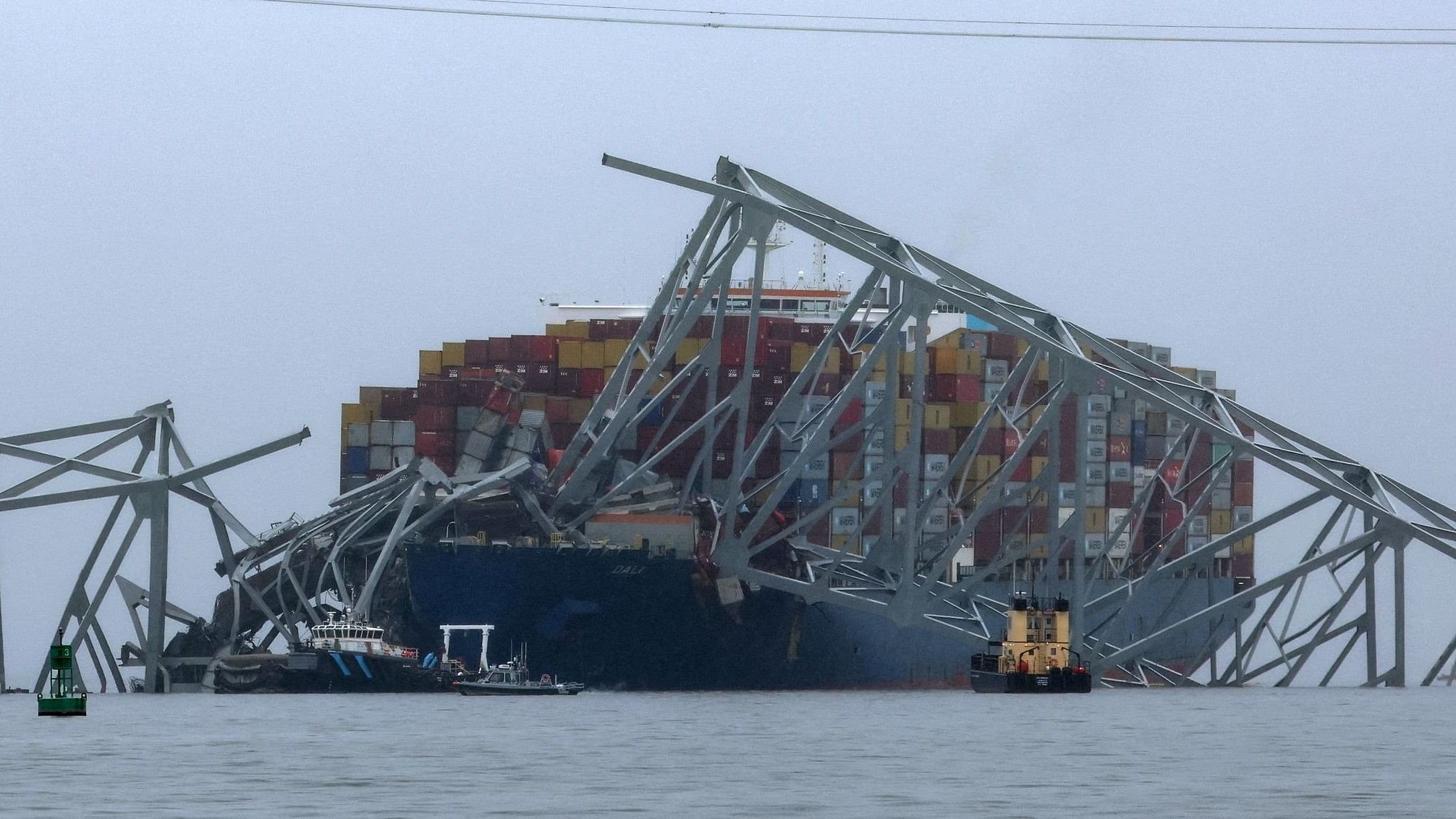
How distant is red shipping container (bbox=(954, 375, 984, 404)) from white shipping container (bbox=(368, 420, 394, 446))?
2117 cm

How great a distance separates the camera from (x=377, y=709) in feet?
201

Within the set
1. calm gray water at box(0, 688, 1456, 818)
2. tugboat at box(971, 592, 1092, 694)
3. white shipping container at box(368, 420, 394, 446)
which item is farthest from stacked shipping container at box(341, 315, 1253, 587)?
calm gray water at box(0, 688, 1456, 818)

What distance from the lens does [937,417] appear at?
88500 mm

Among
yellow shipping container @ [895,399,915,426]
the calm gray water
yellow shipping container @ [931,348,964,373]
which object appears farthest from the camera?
yellow shipping container @ [931,348,964,373]

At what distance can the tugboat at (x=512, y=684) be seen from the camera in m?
67.6

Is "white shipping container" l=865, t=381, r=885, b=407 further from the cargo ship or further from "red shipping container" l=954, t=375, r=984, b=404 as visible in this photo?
"red shipping container" l=954, t=375, r=984, b=404

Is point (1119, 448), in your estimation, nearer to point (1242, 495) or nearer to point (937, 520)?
point (1242, 495)

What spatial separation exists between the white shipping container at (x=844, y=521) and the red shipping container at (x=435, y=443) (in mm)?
13000

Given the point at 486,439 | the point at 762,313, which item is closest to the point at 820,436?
the point at 486,439

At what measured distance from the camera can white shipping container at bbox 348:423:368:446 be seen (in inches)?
3155

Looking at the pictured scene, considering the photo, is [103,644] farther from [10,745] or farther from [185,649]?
[10,745]

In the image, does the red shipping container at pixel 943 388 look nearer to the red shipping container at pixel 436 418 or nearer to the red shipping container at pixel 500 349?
the red shipping container at pixel 500 349

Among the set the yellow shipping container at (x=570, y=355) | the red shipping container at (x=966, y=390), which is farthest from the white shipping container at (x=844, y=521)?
the yellow shipping container at (x=570, y=355)

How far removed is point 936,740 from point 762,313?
4461 cm
